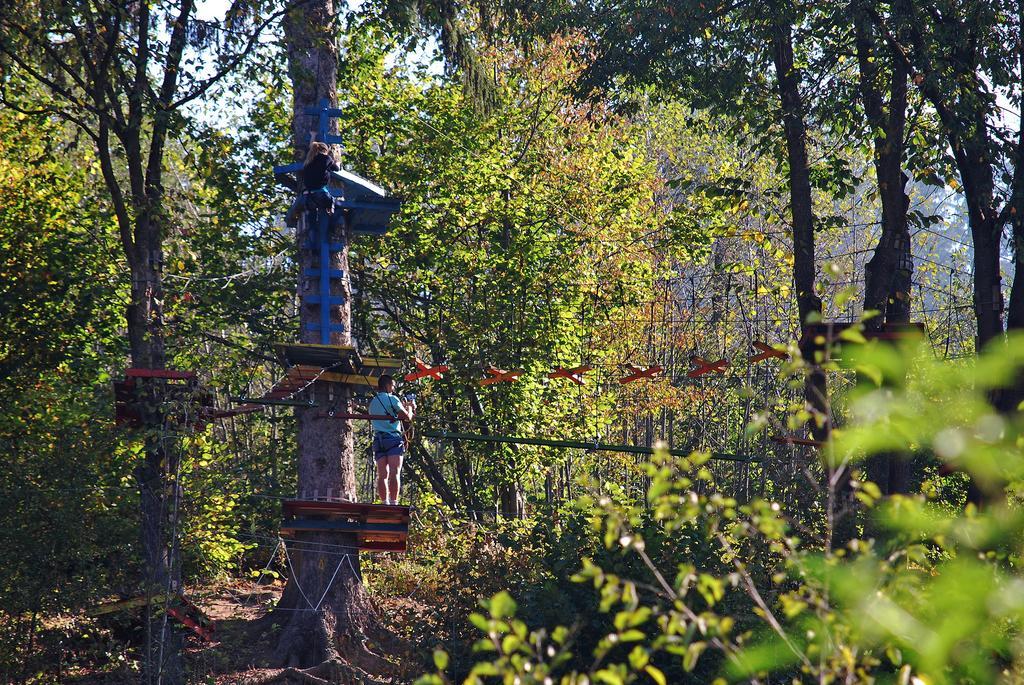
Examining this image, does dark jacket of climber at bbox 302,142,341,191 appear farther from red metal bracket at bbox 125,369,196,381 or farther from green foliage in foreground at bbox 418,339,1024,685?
green foliage in foreground at bbox 418,339,1024,685

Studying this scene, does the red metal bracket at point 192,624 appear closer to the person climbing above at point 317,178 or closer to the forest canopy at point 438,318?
the forest canopy at point 438,318

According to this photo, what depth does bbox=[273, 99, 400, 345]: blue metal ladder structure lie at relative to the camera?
11906mm

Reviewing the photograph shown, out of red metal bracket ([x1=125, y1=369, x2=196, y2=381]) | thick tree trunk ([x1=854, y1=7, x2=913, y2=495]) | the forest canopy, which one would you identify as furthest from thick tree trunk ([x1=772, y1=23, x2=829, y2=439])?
red metal bracket ([x1=125, y1=369, x2=196, y2=381])

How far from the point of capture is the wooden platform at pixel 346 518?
9961mm

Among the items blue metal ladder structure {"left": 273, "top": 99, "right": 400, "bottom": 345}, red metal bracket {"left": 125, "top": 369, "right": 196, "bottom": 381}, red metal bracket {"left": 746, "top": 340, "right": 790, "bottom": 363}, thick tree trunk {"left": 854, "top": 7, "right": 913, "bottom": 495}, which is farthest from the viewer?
thick tree trunk {"left": 854, "top": 7, "right": 913, "bottom": 495}

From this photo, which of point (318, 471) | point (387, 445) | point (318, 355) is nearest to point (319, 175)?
point (318, 355)

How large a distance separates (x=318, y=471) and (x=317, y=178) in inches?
127

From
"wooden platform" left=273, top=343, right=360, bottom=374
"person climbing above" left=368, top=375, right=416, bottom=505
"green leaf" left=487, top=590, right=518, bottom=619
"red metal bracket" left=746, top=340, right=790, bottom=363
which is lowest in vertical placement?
"green leaf" left=487, top=590, right=518, bottom=619

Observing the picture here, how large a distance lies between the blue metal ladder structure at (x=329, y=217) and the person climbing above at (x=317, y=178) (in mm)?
102

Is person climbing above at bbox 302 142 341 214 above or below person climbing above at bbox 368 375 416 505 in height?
above

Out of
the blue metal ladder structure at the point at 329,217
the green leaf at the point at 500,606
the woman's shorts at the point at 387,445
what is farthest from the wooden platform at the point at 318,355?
the green leaf at the point at 500,606

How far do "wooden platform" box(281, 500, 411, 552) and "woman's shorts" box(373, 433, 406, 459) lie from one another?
101 centimetres

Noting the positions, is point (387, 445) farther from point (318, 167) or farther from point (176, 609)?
point (176, 609)

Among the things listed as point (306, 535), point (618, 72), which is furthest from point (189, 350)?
point (618, 72)
